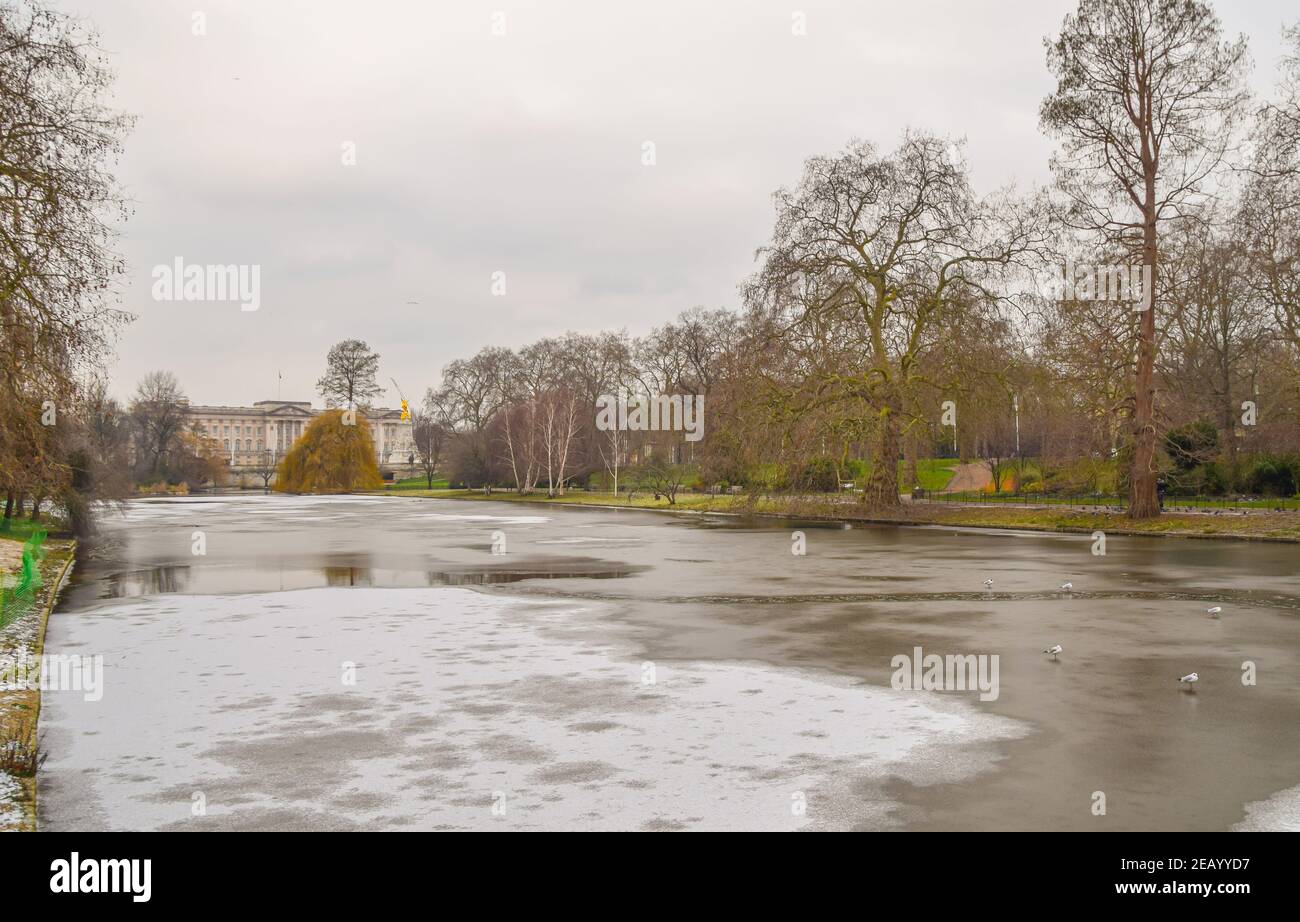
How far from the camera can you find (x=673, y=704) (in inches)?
368

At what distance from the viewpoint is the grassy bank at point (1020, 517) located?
2978cm

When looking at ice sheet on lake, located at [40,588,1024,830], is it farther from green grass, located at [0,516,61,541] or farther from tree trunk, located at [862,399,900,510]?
tree trunk, located at [862,399,900,510]

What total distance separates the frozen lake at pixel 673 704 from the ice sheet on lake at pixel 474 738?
34mm

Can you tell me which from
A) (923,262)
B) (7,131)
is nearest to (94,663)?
(7,131)

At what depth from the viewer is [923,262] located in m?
41.9

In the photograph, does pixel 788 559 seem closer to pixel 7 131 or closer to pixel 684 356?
pixel 7 131

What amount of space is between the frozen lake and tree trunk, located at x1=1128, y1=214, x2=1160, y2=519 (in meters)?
11.8

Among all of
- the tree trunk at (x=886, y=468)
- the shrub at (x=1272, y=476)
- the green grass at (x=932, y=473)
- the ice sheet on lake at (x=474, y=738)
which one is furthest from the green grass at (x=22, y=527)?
the shrub at (x=1272, y=476)

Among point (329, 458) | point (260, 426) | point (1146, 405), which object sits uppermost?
point (260, 426)

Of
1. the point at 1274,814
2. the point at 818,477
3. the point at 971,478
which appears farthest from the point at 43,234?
the point at 971,478

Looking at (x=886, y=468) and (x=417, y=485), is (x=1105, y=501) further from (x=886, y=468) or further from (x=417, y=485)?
(x=417, y=485)

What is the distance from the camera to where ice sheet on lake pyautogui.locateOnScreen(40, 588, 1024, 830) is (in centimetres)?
646

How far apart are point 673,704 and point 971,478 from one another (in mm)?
50874

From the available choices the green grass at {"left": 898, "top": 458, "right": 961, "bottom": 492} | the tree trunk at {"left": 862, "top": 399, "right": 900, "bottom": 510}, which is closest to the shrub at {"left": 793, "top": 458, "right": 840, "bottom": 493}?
the tree trunk at {"left": 862, "top": 399, "right": 900, "bottom": 510}
